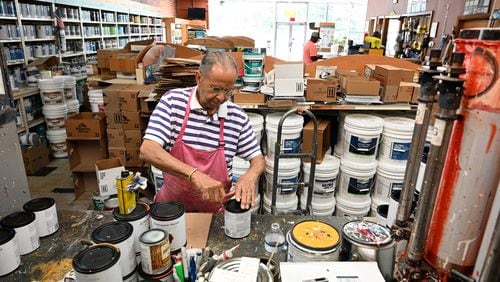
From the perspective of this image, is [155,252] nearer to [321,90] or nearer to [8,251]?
[8,251]

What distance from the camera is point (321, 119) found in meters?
3.31

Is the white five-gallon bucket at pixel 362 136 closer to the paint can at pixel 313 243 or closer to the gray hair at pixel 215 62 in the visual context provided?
the gray hair at pixel 215 62

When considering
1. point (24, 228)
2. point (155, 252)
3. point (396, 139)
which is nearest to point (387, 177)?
point (396, 139)

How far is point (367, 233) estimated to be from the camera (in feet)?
3.17

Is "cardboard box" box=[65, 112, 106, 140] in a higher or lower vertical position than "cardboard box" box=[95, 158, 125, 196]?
higher

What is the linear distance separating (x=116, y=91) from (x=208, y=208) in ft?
7.64

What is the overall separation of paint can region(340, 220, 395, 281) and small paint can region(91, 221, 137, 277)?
671mm

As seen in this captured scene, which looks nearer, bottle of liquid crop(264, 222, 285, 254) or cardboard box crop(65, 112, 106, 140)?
bottle of liquid crop(264, 222, 285, 254)

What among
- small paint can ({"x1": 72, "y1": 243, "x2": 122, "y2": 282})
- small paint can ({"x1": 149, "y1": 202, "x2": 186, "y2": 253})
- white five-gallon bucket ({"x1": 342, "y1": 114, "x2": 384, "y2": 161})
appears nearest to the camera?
small paint can ({"x1": 72, "y1": 243, "x2": 122, "y2": 282})

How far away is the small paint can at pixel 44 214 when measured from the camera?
1271 mm

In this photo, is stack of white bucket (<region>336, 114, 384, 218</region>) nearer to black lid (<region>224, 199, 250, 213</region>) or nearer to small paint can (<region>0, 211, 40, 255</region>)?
black lid (<region>224, 199, 250, 213</region>)

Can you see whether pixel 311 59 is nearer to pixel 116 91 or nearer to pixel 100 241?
pixel 116 91

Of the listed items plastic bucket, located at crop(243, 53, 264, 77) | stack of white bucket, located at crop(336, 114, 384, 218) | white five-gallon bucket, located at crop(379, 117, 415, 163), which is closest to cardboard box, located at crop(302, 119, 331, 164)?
stack of white bucket, located at crop(336, 114, 384, 218)

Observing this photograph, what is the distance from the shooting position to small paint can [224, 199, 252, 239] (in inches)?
52.4
